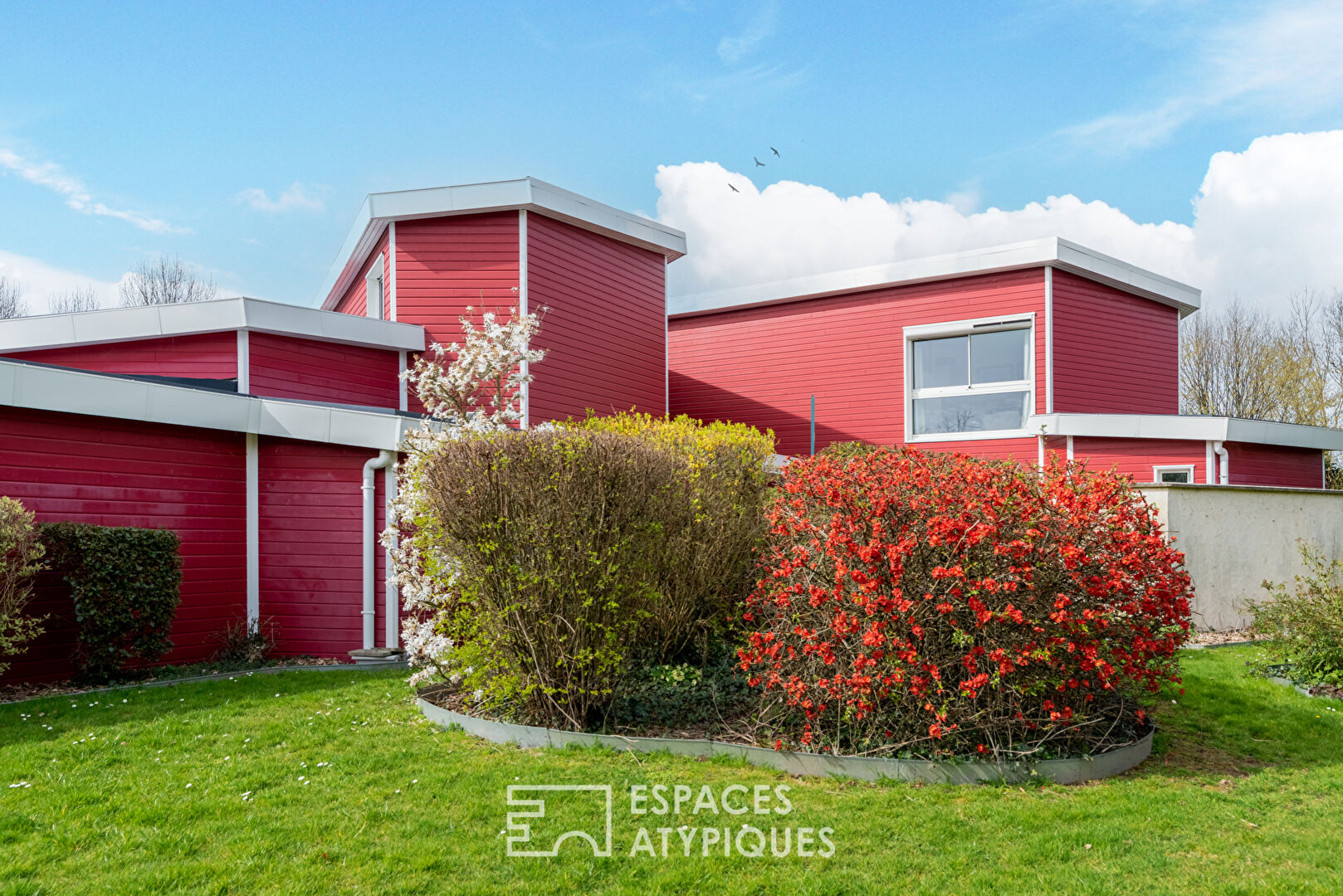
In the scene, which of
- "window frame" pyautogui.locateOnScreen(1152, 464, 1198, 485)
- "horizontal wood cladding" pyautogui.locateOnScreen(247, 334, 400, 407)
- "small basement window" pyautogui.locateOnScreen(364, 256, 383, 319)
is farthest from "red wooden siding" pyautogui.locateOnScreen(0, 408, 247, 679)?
"window frame" pyautogui.locateOnScreen(1152, 464, 1198, 485)

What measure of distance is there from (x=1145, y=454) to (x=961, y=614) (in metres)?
10.2

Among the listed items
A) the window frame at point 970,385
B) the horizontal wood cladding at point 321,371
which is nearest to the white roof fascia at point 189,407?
the horizontal wood cladding at point 321,371

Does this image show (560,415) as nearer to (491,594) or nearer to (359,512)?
(359,512)

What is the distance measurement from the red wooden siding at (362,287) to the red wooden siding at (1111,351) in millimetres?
10431

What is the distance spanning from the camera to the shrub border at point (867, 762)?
14.5 feet

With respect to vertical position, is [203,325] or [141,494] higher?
[203,325]

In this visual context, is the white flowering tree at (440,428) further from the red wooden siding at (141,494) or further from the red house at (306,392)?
the red wooden siding at (141,494)

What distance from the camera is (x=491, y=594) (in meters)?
5.22

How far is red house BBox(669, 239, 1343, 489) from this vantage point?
1298 cm

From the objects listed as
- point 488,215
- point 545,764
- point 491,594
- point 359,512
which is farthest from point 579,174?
point 545,764

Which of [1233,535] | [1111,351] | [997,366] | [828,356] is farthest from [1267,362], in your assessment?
[1233,535]

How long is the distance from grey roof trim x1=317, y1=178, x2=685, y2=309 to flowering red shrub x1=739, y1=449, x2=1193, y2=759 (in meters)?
7.55

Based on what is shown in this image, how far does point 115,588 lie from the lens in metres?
7.23

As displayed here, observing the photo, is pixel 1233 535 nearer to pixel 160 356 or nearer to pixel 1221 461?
pixel 1221 461
